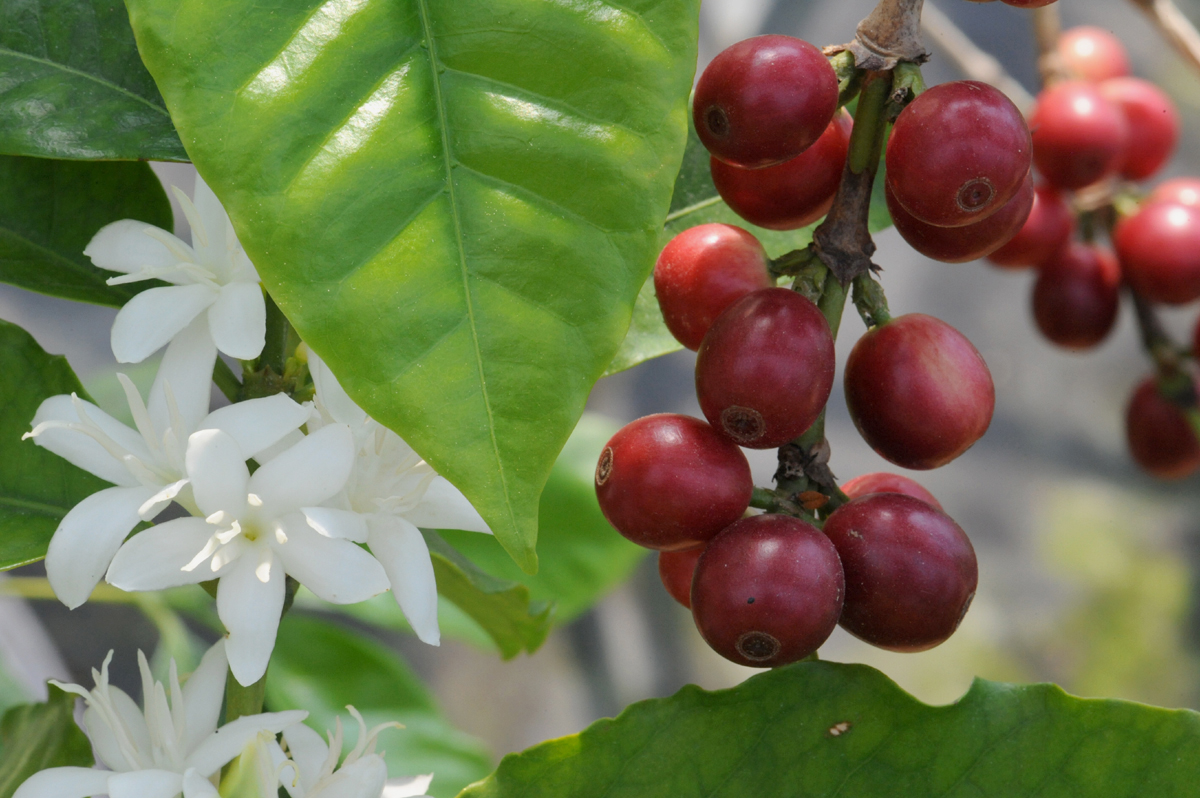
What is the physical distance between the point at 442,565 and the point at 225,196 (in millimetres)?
212

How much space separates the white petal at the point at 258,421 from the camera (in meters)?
0.26

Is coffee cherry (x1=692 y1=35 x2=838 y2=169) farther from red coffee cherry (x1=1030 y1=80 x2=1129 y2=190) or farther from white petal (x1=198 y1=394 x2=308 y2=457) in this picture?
red coffee cherry (x1=1030 y1=80 x2=1129 y2=190)

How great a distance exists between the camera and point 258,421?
0.26 metres

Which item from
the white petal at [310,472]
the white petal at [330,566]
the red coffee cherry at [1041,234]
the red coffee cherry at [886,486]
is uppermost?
the white petal at [310,472]

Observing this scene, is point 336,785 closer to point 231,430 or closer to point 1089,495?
point 231,430

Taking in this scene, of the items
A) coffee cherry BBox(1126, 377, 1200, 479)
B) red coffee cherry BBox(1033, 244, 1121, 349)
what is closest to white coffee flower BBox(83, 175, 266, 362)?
red coffee cherry BBox(1033, 244, 1121, 349)

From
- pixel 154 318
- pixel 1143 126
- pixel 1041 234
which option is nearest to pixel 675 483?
pixel 154 318

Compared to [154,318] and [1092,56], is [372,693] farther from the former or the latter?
[1092,56]

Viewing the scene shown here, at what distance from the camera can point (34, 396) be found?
332 millimetres

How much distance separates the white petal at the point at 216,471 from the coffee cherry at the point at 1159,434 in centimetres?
71

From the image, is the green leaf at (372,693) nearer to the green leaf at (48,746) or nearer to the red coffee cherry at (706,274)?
the green leaf at (48,746)

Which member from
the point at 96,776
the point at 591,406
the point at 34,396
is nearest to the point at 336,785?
the point at 96,776

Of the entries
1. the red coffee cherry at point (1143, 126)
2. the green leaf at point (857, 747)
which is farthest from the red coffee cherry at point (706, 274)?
the red coffee cherry at point (1143, 126)

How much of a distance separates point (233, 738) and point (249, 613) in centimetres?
5
